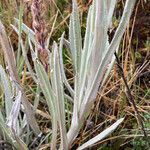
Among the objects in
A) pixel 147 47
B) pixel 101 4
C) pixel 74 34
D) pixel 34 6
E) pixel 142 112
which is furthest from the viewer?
pixel 147 47

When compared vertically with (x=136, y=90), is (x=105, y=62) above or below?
above

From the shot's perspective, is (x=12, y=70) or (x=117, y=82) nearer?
(x=12, y=70)

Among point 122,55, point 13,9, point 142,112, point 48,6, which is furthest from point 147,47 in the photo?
point 13,9

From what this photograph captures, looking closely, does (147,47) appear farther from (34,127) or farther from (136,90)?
(34,127)

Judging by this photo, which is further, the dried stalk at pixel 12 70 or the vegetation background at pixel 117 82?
the vegetation background at pixel 117 82

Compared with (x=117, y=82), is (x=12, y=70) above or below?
above

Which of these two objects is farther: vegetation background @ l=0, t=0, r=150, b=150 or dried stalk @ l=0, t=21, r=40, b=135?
vegetation background @ l=0, t=0, r=150, b=150

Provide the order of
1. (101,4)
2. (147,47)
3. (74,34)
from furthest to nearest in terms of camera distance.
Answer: (147,47)
(74,34)
(101,4)

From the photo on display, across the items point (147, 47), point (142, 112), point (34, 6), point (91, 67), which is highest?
point (34, 6)
